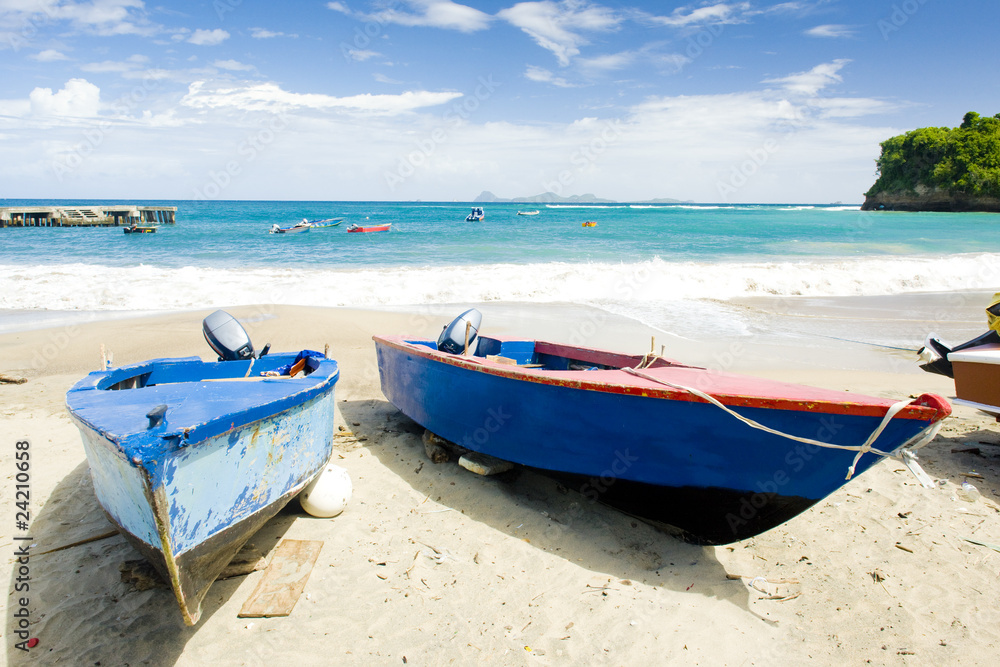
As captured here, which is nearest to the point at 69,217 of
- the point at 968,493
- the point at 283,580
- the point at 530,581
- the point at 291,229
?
the point at 291,229

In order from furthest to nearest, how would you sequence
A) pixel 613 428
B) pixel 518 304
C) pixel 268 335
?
1. pixel 518 304
2. pixel 268 335
3. pixel 613 428

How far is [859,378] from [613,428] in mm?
5414

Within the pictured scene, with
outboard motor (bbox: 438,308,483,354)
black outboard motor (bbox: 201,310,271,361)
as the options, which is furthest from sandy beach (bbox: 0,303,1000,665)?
black outboard motor (bbox: 201,310,271,361)

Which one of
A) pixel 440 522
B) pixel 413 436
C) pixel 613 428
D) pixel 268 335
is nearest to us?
pixel 613 428

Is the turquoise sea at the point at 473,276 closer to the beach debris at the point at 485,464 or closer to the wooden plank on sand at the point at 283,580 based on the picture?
the beach debris at the point at 485,464

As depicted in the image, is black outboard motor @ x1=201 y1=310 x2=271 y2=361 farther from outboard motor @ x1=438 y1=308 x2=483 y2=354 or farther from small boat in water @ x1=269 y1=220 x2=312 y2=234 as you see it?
small boat in water @ x1=269 y1=220 x2=312 y2=234

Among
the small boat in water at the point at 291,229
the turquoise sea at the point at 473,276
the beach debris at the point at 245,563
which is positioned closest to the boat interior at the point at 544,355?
the beach debris at the point at 245,563

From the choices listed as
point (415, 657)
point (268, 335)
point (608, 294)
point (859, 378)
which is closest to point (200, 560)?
point (415, 657)

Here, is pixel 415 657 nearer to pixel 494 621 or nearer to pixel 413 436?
pixel 494 621

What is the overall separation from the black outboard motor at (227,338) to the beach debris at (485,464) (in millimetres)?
2426

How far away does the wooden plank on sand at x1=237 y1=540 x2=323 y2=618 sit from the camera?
3271 mm

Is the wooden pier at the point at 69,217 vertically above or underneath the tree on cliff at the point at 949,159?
underneath

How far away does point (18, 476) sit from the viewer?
465 centimetres

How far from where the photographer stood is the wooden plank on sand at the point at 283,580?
327cm
